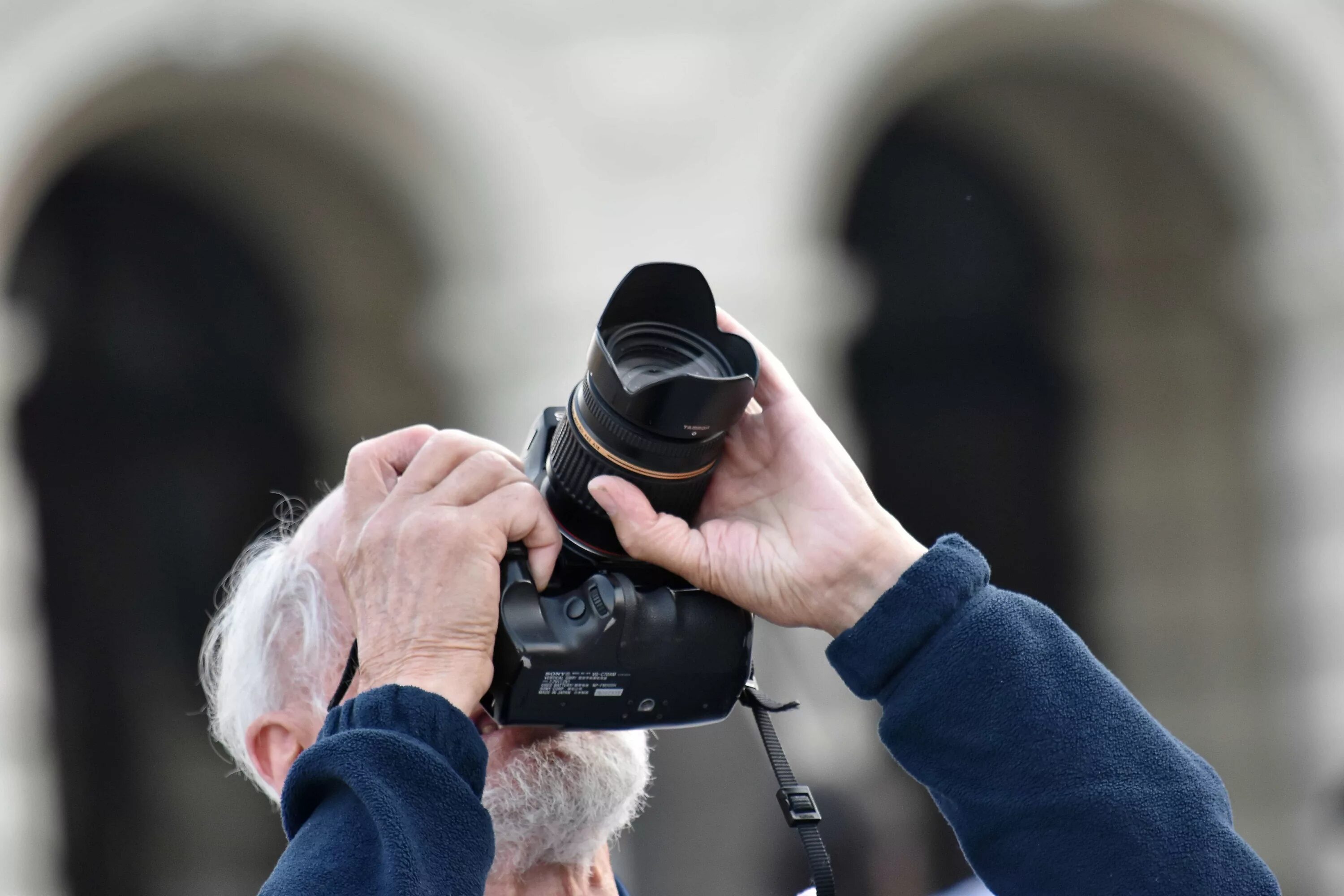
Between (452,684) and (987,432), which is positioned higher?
(452,684)

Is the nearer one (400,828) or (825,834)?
(400,828)

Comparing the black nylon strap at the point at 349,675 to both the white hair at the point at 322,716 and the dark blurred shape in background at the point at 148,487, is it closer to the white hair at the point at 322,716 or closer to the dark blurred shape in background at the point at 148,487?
the white hair at the point at 322,716

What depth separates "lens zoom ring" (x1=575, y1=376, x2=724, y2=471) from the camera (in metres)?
1.21

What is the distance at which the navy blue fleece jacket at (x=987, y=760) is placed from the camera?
1139 mm

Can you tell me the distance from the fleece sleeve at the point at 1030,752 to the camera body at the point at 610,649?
119mm

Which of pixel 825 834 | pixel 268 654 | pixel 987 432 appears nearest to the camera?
pixel 268 654

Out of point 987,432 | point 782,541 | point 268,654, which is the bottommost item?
point 987,432

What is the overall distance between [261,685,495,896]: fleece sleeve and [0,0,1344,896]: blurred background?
144 cm

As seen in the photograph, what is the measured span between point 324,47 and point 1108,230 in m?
2.73

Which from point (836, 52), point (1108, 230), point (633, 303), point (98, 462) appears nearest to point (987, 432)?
point (1108, 230)

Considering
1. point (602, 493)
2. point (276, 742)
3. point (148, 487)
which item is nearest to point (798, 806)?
point (602, 493)

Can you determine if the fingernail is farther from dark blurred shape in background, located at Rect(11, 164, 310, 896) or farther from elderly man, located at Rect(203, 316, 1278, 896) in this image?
dark blurred shape in background, located at Rect(11, 164, 310, 896)

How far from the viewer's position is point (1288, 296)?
3.83 metres

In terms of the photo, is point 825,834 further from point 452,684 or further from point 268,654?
point 452,684
